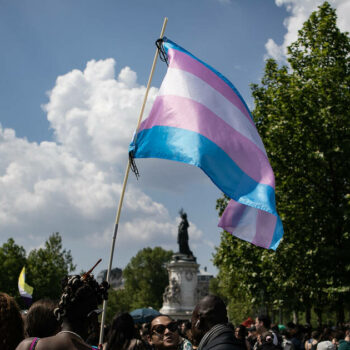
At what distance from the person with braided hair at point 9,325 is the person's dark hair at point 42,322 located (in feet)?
2.13

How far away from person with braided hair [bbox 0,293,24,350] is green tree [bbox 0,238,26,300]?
47482mm

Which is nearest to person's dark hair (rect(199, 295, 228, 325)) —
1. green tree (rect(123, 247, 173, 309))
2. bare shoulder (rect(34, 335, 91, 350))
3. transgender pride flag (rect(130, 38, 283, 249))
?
bare shoulder (rect(34, 335, 91, 350))

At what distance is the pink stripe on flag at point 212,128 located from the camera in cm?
675

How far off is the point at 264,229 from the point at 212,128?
5.44ft

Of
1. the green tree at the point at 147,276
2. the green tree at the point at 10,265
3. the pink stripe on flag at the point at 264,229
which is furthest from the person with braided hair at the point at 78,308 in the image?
the green tree at the point at 147,276

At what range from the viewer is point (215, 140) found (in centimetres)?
672

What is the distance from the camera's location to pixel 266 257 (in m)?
19.7

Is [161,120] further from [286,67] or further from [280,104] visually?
[286,67]

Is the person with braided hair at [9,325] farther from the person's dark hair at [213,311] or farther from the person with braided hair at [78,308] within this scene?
the person's dark hair at [213,311]

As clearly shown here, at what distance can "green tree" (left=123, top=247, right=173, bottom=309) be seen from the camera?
3433 inches

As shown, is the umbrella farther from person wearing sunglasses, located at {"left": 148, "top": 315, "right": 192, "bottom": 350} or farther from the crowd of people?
the crowd of people

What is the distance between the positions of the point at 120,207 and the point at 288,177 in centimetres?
1468

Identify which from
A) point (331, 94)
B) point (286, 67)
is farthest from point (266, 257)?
point (286, 67)

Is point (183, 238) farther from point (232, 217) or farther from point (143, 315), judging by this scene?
point (232, 217)
